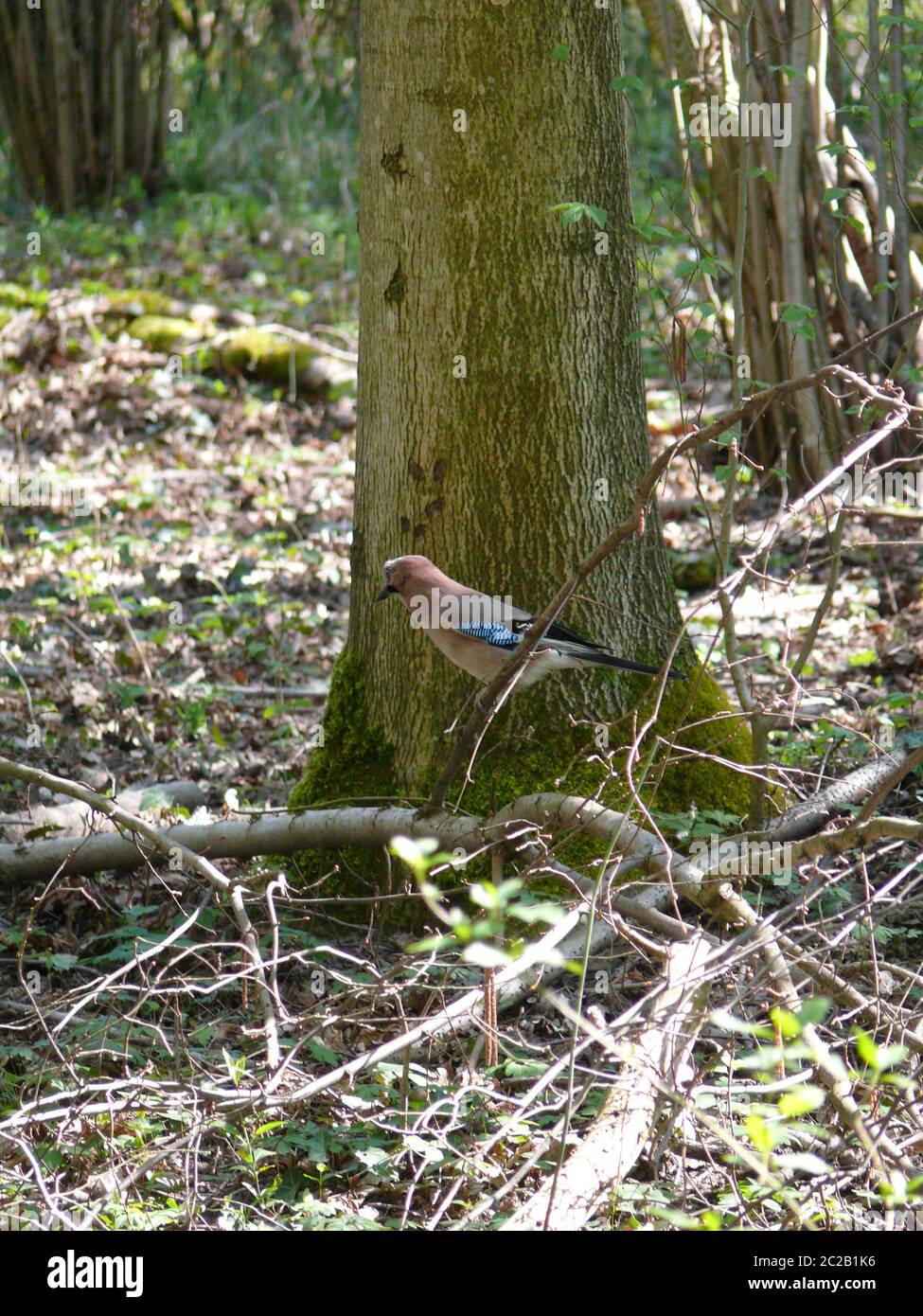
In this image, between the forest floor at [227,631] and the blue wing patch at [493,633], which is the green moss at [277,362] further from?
the blue wing patch at [493,633]

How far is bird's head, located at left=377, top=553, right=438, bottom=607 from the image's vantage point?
439cm

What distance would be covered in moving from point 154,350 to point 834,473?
30.3ft

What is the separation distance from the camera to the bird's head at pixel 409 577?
14.4ft

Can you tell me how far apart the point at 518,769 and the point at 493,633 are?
528mm

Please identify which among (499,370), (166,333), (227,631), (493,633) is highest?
(166,333)

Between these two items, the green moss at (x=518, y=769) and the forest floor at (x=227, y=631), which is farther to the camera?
the green moss at (x=518, y=769)

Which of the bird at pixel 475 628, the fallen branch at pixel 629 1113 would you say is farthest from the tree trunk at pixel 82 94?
the fallen branch at pixel 629 1113

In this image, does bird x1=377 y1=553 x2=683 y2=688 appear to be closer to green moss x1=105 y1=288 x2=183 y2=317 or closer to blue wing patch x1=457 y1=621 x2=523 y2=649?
blue wing patch x1=457 y1=621 x2=523 y2=649

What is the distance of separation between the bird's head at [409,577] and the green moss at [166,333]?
7168mm

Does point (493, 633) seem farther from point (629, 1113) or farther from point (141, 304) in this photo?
point (141, 304)

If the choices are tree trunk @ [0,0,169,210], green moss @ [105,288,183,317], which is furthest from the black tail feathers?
tree trunk @ [0,0,169,210]

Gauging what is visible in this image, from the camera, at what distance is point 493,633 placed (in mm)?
4500

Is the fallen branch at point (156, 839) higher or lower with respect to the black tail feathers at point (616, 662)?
lower

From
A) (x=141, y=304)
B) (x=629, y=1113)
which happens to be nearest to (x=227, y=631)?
(x=629, y=1113)
